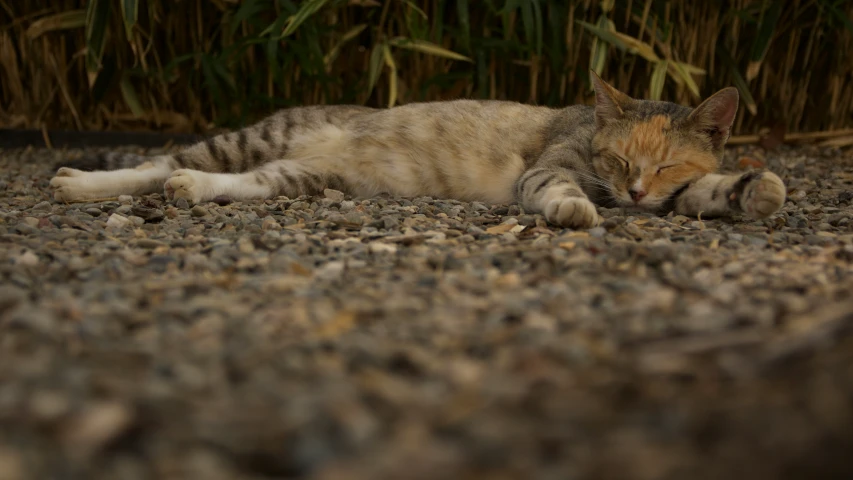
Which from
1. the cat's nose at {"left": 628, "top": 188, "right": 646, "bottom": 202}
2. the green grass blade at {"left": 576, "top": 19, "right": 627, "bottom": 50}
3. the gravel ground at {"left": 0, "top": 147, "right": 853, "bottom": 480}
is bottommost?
the cat's nose at {"left": 628, "top": 188, "right": 646, "bottom": 202}

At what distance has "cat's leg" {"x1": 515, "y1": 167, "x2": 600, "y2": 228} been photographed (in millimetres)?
2613

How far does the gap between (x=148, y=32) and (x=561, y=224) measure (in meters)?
4.35

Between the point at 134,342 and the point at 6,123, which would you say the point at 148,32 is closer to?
the point at 6,123

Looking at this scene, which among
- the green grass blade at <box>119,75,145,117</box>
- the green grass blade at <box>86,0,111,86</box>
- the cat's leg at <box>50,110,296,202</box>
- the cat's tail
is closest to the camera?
the cat's leg at <box>50,110,296,202</box>

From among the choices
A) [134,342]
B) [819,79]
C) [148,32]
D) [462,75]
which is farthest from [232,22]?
[819,79]

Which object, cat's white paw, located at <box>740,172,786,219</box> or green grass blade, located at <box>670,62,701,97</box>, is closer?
cat's white paw, located at <box>740,172,786,219</box>

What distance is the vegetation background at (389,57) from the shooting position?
5039mm

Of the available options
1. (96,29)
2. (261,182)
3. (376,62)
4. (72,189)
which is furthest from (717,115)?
(96,29)

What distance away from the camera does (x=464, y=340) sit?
4.58 feet

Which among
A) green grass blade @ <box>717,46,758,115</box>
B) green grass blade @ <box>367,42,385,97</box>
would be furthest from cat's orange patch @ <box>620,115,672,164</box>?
green grass blade @ <box>717,46,758,115</box>

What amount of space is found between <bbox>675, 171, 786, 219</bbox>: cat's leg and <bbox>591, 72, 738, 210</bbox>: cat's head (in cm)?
9

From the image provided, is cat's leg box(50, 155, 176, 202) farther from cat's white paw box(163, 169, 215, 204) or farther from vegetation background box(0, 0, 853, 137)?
vegetation background box(0, 0, 853, 137)

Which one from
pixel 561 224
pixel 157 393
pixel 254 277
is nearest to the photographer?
pixel 157 393

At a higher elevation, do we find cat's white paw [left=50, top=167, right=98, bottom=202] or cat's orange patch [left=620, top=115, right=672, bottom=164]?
cat's orange patch [left=620, top=115, right=672, bottom=164]
